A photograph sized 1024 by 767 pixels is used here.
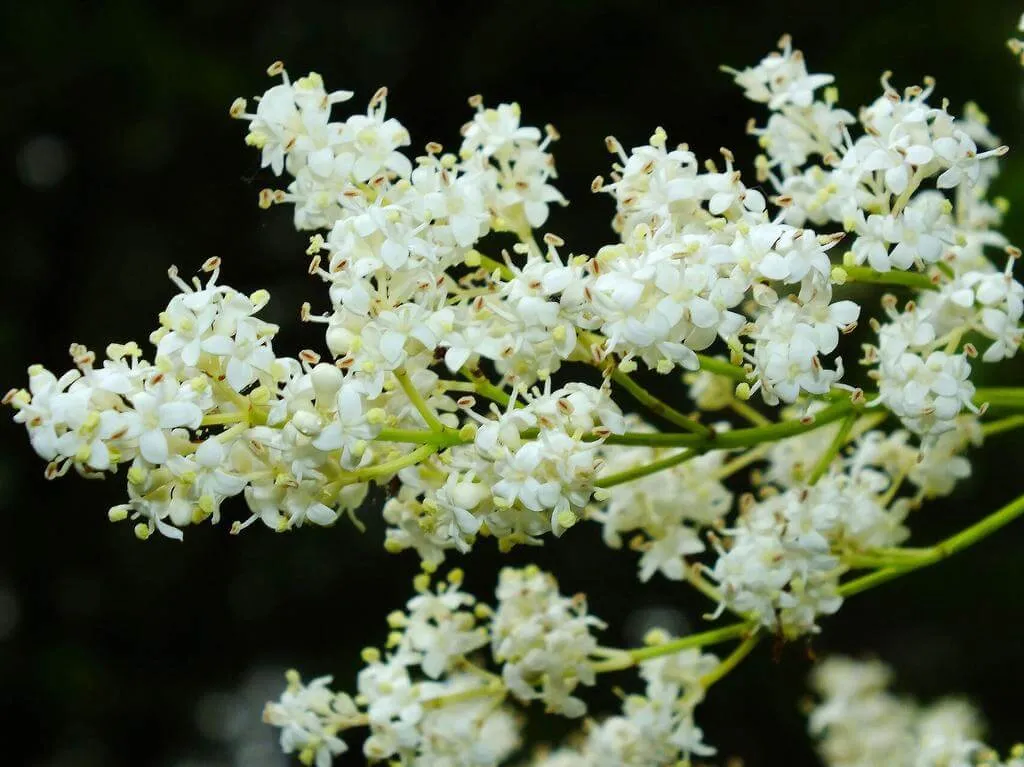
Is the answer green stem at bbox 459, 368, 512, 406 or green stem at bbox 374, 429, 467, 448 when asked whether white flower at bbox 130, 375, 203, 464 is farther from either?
green stem at bbox 459, 368, 512, 406

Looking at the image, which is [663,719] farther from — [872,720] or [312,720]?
[872,720]

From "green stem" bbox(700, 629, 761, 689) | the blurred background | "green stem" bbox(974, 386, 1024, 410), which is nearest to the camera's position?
"green stem" bbox(974, 386, 1024, 410)

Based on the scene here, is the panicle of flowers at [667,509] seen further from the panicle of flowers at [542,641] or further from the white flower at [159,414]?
the white flower at [159,414]

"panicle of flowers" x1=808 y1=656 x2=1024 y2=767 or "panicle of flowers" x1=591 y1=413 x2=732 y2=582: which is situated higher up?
"panicle of flowers" x1=808 y1=656 x2=1024 y2=767

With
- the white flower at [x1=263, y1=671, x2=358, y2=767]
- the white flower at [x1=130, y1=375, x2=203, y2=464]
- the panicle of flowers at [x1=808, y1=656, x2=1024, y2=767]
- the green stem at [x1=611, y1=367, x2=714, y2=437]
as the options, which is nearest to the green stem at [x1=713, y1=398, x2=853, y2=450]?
the green stem at [x1=611, y1=367, x2=714, y2=437]

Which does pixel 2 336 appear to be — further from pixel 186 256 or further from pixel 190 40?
pixel 190 40

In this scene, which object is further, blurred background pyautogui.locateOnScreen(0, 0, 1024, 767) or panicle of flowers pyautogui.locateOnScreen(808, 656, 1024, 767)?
blurred background pyautogui.locateOnScreen(0, 0, 1024, 767)

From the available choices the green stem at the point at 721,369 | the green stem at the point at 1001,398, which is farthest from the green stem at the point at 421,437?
the green stem at the point at 1001,398
